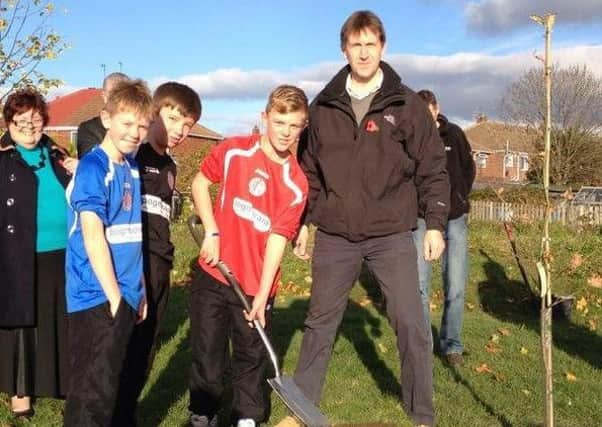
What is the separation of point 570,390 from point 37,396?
3.96 m

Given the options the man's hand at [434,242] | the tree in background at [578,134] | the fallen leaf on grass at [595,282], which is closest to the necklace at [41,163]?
the man's hand at [434,242]

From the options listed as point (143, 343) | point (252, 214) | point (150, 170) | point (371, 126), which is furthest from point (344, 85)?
point (143, 343)

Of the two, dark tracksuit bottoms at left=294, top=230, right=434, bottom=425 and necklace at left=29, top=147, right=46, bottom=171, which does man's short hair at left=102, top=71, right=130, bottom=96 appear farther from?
dark tracksuit bottoms at left=294, top=230, right=434, bottom=425

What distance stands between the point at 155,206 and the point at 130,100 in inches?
35.9

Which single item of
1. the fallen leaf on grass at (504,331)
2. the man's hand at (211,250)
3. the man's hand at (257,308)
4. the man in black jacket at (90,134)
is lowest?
the fallen leaf on grass at (504,331)

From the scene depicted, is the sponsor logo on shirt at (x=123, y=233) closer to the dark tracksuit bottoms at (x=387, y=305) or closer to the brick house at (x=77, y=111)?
the dark tracksuit bottoms at (x=387, y=305)

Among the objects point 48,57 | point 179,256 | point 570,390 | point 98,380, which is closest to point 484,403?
point 570,390

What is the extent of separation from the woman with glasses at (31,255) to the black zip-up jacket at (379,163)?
1.63 meters

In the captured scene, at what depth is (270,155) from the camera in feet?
14.9

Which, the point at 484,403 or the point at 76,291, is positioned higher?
the point at 76,291

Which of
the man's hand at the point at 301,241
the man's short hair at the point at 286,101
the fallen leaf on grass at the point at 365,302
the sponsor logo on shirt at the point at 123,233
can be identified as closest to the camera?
the sponsor logo on shirt at the point at 123,233

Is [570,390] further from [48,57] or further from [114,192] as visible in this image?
[48,57]

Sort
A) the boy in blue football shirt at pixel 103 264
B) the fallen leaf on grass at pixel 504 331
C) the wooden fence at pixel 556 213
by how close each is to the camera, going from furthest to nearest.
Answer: the wooden fence at pixel 556 213 → the fallen leaf on grass at pixel 504 331 → the boy in blue football shirt at pixel 103 264

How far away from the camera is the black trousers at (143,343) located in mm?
4352
